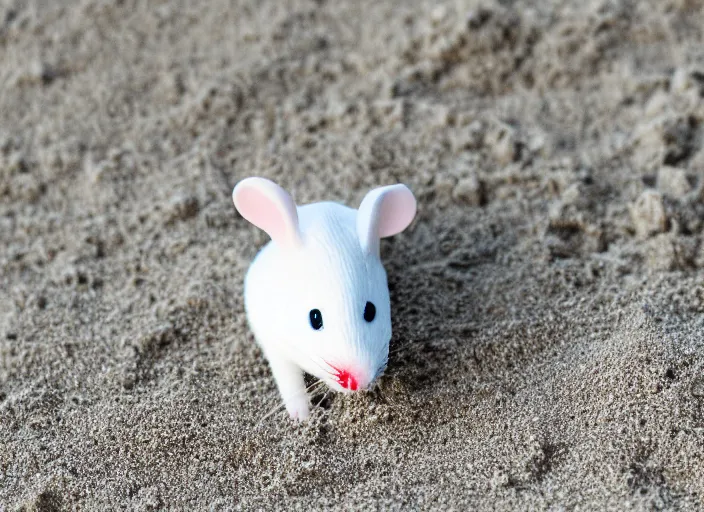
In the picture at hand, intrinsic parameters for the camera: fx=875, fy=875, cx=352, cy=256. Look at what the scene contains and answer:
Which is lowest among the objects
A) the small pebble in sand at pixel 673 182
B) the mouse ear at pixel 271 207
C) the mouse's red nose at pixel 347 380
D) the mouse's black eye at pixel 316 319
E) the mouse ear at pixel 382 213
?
the small pebble in sand at pixel 673 182

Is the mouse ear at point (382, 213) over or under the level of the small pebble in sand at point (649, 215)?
over

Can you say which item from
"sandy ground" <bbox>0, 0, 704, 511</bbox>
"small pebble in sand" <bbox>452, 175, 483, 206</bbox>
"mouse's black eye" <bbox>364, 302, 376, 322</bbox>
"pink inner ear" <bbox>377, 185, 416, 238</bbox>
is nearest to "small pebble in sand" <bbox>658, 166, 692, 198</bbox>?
"sandy ground" <bbox>0, 0, 704, 511</bbox>

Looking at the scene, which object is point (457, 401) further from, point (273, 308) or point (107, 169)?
point (107, 169)

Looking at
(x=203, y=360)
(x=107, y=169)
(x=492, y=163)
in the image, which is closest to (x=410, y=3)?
(x=492, y=163)

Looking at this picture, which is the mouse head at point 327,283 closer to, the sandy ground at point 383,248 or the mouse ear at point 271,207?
the mouse ear at point 271,207

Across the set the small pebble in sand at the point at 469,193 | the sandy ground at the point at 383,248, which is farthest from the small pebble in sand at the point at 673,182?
the small pebble in sand at the point at 469,193

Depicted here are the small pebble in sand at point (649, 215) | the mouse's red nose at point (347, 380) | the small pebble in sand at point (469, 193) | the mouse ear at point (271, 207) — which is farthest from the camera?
the small pebble in sand at point (469, 193)

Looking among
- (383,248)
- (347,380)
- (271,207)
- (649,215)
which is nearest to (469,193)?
(383,248)
